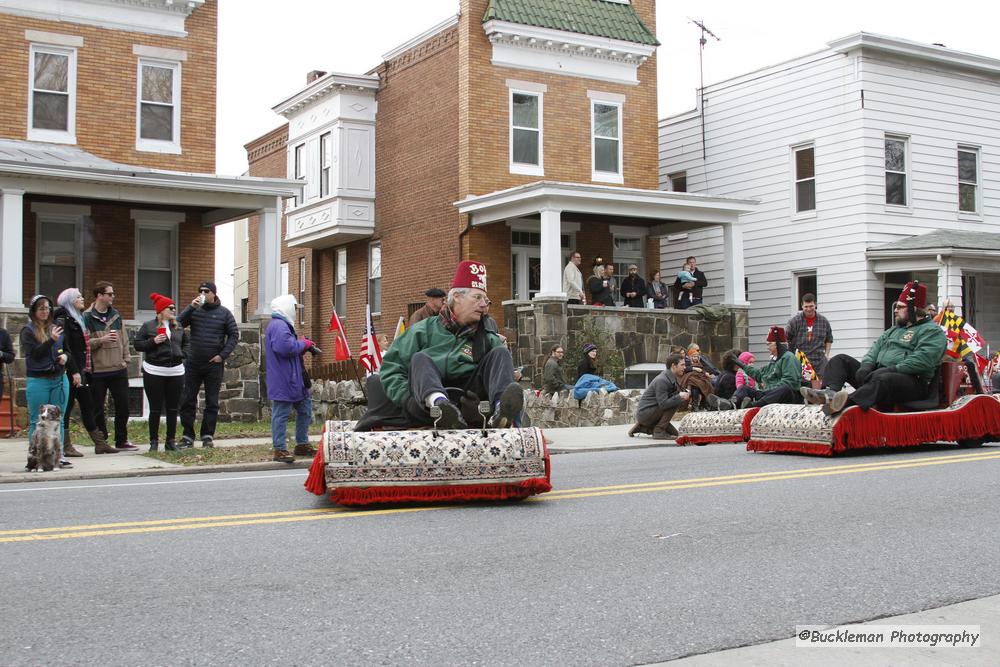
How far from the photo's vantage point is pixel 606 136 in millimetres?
27344

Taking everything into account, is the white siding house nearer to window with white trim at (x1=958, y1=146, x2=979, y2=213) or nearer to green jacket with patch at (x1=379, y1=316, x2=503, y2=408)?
window with white trim at (x1=958, y1=146, x2=979, y2=213)

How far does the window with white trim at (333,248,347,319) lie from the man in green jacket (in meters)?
23.1

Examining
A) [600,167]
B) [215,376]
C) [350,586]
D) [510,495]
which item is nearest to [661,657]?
[350,586]

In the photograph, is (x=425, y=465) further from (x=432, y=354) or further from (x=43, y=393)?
(x=43, y=393)

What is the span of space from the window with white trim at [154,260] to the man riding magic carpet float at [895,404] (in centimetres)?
1472

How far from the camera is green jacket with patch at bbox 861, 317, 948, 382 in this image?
1178 cm

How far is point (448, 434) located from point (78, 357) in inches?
287

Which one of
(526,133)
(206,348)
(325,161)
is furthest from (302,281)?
(206,348)

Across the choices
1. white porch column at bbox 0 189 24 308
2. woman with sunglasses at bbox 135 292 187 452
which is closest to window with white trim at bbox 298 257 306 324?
white porch column at bbox 0 189 24 308

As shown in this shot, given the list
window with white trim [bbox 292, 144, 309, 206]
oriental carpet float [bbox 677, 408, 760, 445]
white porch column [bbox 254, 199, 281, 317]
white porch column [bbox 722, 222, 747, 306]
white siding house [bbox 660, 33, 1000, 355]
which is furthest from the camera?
window with white trim [bbox 292, 144, 309, 206]

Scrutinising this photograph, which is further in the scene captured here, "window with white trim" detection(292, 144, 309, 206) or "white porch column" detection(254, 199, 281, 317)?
"window with white trim" detection(292, 144, 309, 206)

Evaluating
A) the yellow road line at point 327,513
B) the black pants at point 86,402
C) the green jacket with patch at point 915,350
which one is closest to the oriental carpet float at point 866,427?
the green jacket with patch at point 915,350

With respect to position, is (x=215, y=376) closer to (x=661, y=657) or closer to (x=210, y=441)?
(x=210, y=441)

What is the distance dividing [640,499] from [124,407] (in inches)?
333
